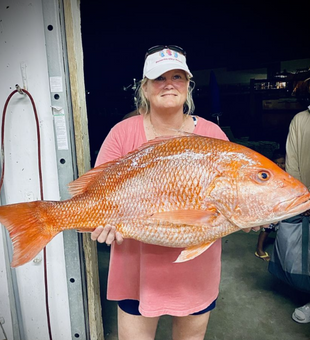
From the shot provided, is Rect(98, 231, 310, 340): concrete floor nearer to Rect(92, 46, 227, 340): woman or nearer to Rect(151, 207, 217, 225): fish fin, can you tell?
Rect(92, 46, 227, 340): woman

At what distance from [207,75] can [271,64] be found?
2.44 metres

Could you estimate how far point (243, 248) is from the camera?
4.43m

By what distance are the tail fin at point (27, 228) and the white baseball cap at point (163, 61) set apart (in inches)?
35.9

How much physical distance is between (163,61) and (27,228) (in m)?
1.14

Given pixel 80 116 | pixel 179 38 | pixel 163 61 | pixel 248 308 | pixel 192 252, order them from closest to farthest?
1. pixel 192 252
2. pixel 163 61
3. pixel 80 116
4. pixel 248 308
5. pixel 179 38

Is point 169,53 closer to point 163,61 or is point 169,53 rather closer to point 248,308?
point 163,61

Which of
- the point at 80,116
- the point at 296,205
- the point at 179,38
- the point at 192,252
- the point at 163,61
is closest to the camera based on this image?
the point at 296,205

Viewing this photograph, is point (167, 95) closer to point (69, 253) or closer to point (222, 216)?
point (222, 216)

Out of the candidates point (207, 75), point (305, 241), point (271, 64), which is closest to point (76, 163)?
point (305, 241)

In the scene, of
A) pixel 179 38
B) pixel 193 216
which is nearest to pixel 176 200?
pixel 193 216

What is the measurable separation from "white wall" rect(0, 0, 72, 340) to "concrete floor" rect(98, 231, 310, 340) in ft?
2.82

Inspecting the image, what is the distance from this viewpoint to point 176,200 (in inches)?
52.3

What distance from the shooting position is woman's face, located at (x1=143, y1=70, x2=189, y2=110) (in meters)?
1.50

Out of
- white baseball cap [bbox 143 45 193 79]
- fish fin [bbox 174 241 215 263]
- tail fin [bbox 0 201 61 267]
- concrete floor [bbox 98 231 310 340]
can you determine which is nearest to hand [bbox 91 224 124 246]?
tail fin [bbox 0 201 61 267]
